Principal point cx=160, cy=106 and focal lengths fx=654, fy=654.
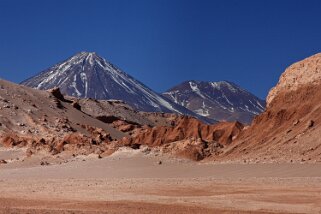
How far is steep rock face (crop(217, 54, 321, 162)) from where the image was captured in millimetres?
37719

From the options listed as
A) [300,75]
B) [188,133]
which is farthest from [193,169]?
[188,133]

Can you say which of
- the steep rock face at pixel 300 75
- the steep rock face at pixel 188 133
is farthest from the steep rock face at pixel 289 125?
the steep rock face at pixel 188 133

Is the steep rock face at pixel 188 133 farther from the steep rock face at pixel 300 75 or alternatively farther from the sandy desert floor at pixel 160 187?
the steep rock face at pixel 300 75

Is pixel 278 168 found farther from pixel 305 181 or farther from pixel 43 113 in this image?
pixel 43 113

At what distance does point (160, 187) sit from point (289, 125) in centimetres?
1329

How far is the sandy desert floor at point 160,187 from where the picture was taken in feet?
71.6

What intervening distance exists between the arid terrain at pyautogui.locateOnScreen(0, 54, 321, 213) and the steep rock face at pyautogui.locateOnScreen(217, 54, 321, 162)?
0.25ft

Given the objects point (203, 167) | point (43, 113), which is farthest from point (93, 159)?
point (43, 113)

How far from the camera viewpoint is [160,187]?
103 ft

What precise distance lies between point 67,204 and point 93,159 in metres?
25.5

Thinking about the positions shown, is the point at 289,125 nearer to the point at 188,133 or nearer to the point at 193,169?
the point at 193,169

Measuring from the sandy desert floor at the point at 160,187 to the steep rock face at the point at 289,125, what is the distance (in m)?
1.55

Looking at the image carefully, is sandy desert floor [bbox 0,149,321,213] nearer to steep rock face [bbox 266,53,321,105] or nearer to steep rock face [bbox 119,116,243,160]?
steep rock face [bbox 119,116,243,160]

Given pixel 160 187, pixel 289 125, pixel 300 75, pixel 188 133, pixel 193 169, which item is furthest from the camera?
pixel 188 133
